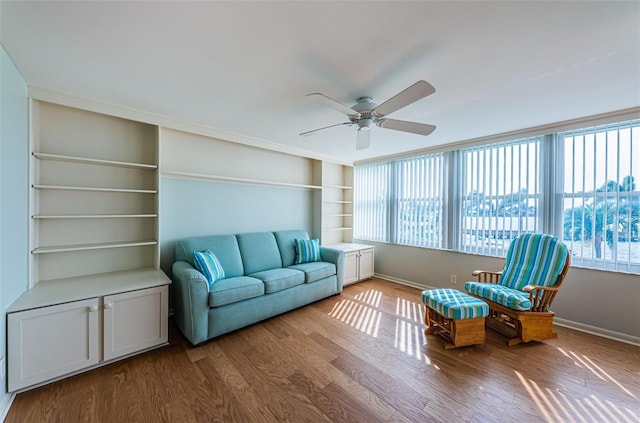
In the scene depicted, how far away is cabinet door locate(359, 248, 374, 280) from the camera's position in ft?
14.9

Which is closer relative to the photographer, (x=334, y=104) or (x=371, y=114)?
(x=334, y=104)

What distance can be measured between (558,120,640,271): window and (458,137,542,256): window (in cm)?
30

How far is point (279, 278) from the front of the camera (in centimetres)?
304

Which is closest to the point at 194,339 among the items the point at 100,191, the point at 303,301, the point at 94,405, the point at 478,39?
the point at 94,405

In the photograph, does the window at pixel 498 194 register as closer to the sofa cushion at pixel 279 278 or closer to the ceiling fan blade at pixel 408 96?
the ceiling fan blade at pixel 408 96

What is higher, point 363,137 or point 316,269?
point 363,137

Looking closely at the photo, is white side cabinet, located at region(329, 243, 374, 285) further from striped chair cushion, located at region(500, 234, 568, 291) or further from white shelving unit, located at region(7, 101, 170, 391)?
white shelving unit, located at region(7, 101, 170, 391)

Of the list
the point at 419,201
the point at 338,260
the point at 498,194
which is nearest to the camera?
the point at 498,194

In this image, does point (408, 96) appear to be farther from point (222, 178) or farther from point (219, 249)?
point (219, 249)

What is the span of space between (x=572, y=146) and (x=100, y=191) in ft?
17.5

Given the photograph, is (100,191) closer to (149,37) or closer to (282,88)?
(149,37)

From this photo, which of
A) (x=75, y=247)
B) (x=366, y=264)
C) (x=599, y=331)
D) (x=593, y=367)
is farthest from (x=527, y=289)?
(x=75, y=247)

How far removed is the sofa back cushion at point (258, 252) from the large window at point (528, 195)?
7.46 feet

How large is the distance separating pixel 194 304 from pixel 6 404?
1.22 meters
